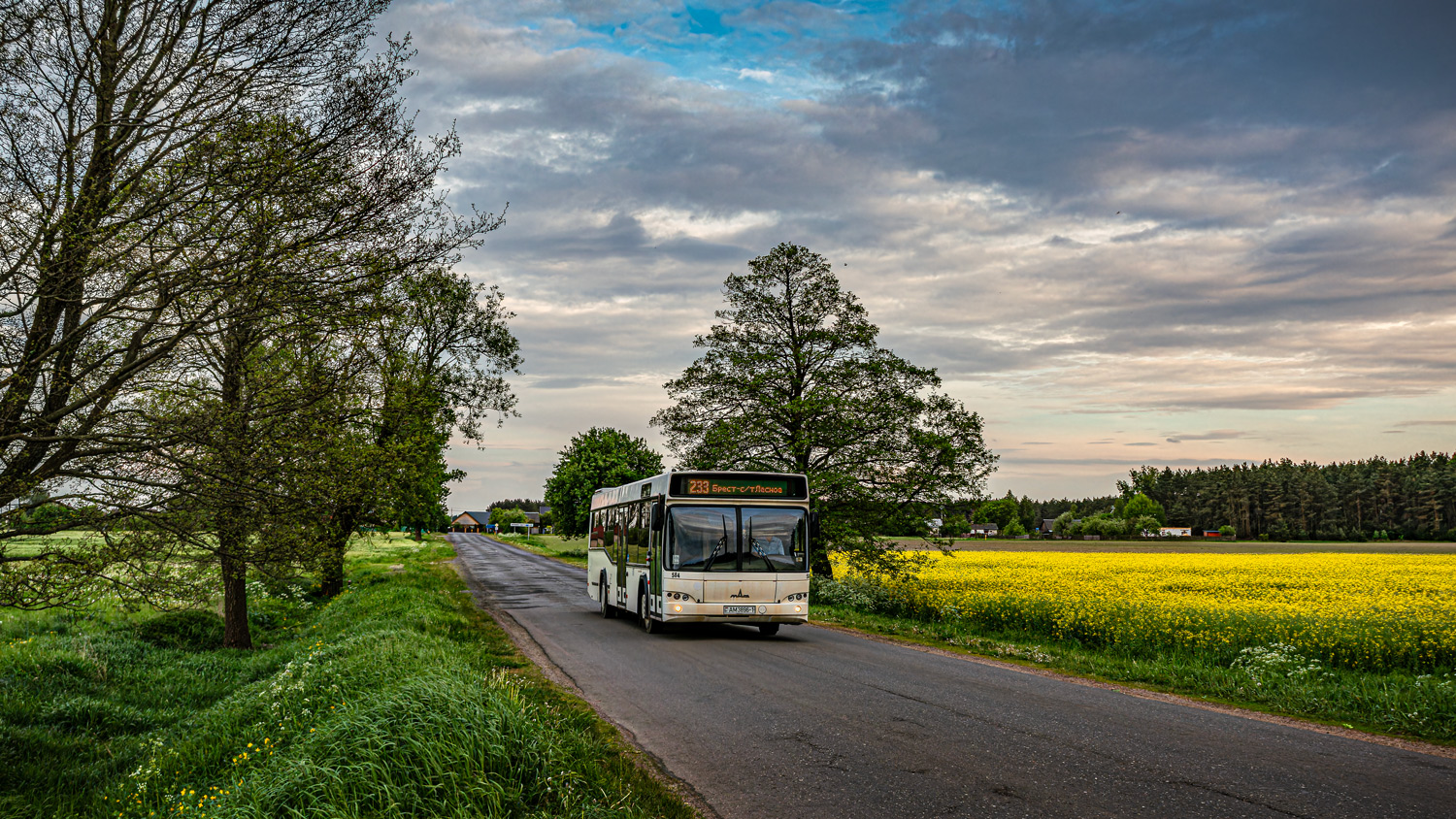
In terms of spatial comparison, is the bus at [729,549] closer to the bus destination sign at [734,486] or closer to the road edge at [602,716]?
the bus destination sign at [734,486]

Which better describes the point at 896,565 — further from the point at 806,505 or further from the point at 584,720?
the point at 584,720

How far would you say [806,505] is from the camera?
1686cm

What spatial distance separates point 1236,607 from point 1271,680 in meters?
5.88

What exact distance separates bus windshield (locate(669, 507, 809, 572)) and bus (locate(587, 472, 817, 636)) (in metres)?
0.02

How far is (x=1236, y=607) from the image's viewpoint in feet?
51.3

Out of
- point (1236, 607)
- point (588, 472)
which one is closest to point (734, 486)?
point (1236, 607)

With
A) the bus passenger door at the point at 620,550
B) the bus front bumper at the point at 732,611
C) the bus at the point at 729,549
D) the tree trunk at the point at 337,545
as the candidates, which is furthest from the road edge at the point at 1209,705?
the tree trunk at the point at 337,545

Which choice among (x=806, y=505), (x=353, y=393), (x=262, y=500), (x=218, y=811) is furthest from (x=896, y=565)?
(x=218, y=811)

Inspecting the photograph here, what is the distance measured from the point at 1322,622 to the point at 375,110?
1434cm

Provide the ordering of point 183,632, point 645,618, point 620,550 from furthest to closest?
point 620,550
point 183,632
point 645,618

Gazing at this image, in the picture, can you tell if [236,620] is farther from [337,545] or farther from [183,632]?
[337,545]

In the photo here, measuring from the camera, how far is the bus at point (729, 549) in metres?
15.9

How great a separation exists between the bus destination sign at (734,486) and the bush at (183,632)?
34.2ft

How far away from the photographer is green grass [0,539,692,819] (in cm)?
506
